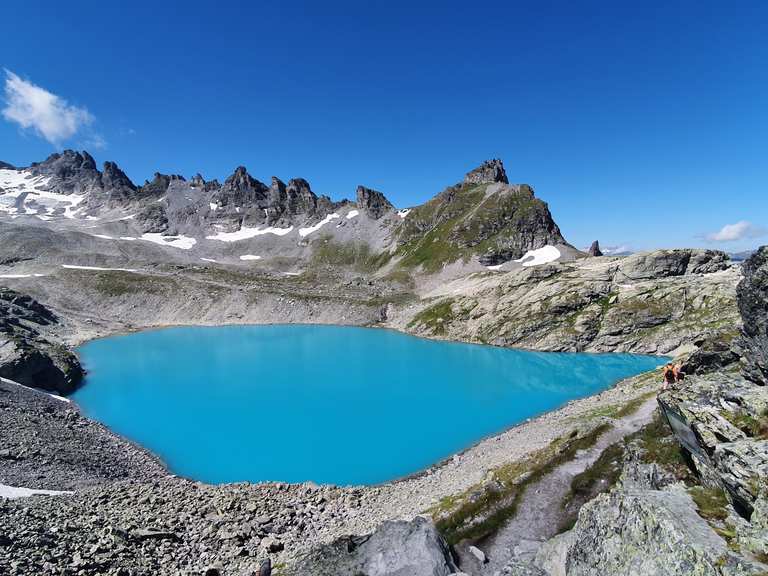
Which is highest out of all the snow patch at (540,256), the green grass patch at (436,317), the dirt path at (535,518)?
the snow patch at (540,256)

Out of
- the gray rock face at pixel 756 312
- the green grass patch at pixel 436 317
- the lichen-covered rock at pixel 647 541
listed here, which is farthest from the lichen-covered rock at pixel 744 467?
the green grass patch at pixel 436 317

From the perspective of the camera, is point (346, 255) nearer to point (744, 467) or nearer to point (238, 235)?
point (238, 235)

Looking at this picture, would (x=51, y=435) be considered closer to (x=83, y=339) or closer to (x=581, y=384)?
(x=581, y=384)

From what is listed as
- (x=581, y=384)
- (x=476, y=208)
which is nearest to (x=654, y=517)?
(x=581, y=384)

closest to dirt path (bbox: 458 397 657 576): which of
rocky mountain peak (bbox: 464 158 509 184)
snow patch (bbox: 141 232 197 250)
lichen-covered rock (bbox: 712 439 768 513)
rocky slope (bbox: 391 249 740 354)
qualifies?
lichen-covered rock (bbox: 712 439 768 513)

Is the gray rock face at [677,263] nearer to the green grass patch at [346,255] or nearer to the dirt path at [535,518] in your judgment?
the dirt path at [535,518]

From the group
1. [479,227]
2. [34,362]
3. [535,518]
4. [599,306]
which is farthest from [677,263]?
[34,362]

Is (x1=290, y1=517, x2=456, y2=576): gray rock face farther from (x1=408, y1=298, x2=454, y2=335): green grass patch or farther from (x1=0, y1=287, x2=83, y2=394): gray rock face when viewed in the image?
(x1=408, y1=298, x2=454, y2=335): green grass patch
